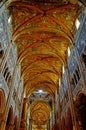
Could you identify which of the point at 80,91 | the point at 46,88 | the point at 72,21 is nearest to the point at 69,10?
the point at 72,21

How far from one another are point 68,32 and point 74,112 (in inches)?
305

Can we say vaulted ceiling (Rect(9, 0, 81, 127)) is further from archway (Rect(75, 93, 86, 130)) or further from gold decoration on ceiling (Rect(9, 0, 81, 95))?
archway (Rect(75, 93, 86, 130))

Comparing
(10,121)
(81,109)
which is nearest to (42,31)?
(81,109)

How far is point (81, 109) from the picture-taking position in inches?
551

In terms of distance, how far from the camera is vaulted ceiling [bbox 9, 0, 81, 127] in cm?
1370

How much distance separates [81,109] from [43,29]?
8823 mm

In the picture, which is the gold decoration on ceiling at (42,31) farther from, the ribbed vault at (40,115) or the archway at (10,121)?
the ribbed vault at (40,115)

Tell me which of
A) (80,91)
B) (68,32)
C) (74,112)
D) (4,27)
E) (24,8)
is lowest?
(74,112)

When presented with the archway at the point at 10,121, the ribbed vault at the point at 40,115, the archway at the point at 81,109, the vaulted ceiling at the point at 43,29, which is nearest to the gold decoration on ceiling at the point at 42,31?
the vaulted ceiling at the point at 43,29

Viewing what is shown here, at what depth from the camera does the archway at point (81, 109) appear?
43.9 ft

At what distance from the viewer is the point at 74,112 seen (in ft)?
45.0

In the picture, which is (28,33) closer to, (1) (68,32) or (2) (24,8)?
(2) (24,8)

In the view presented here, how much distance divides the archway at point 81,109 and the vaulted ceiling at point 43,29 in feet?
18.1

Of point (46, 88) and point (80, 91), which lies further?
point (46, 88)
